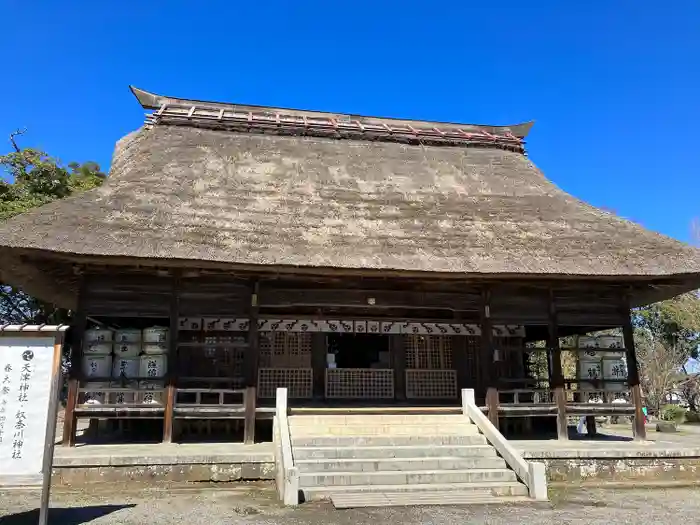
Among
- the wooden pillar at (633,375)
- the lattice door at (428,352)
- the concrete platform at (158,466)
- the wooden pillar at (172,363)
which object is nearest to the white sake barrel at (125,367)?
the wooden pillar at (172,363)

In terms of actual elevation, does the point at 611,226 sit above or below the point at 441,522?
above

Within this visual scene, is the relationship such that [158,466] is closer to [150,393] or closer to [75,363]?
[150,393]

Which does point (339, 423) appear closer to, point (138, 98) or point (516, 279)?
point (516, 279)

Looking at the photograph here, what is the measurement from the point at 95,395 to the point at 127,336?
4.55 feet

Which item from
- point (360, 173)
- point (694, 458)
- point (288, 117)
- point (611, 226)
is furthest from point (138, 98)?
point (694, 458)

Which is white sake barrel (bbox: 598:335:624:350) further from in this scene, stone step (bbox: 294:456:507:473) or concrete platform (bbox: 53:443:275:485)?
concrete platform (bbox: 53:443:275:485)

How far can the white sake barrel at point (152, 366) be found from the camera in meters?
10.2

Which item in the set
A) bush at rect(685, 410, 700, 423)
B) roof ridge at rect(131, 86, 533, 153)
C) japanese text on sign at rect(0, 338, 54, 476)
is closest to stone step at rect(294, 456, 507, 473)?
japanese text on sign at rect(0, 338, 54, 476)

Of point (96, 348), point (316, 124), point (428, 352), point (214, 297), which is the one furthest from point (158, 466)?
point (316, 124)

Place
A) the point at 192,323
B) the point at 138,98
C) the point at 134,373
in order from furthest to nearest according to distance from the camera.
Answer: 1. the point at 138,98
2. the point at 192,323
3. the point at 134,373

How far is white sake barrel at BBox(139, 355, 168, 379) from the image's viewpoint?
1024 cm

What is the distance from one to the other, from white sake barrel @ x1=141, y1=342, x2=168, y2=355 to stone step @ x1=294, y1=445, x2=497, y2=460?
11.3 ft

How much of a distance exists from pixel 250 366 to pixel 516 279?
214 inches

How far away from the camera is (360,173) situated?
13.6 meters
